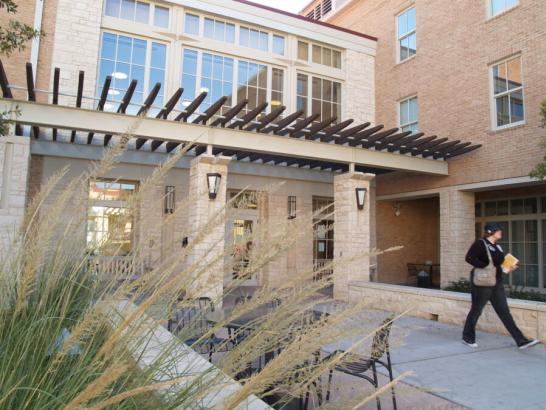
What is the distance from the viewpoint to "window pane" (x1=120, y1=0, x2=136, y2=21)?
10.6 metres

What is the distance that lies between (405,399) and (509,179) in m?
8.30

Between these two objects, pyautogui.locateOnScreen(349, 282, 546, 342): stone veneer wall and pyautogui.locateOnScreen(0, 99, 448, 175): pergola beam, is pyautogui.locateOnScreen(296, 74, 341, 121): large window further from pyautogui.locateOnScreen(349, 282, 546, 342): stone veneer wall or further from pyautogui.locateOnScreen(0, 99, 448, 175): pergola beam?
pyautogui.locateOnScreen(349, 282, 546, 342): stone veneer wall

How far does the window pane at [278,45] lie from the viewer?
12613 mm

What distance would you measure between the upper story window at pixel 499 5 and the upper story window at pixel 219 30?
22.4ft

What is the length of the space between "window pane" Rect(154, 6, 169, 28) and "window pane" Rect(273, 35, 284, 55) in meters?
3.19

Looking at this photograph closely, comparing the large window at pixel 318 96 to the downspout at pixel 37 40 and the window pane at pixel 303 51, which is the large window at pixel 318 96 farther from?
the downspout at pixel 37 40

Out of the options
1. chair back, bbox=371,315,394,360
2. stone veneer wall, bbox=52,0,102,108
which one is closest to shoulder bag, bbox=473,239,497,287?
chair back, bbox=371,315,394,360

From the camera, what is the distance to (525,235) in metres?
12.4

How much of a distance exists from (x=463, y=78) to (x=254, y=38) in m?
5.90

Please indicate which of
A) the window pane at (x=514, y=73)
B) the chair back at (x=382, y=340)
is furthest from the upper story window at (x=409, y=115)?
the chair back at (x=382, y=340)

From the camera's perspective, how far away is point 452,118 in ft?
38.2

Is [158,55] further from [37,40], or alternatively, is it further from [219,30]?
[37,40]

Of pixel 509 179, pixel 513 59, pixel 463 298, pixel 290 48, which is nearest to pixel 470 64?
pixel 513 59

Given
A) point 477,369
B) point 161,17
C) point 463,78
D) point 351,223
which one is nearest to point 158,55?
point 161,17
